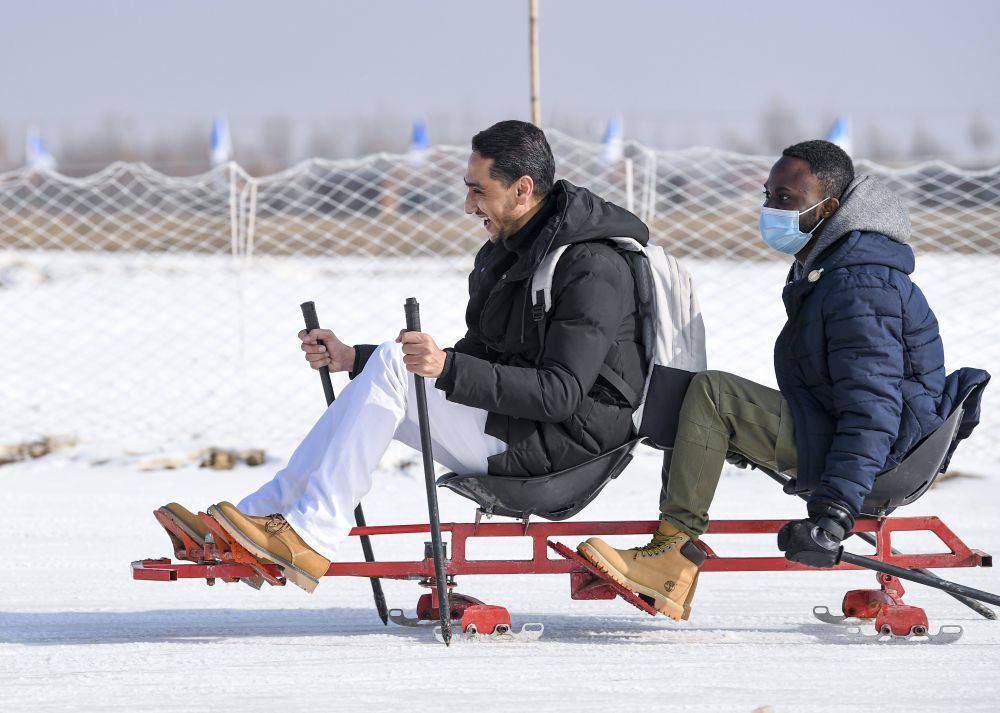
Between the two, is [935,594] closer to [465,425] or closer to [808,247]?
[808,247]

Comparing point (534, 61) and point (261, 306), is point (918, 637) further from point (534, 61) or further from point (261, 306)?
point (261, 306)

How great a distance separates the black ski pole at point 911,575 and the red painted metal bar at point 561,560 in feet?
0.14

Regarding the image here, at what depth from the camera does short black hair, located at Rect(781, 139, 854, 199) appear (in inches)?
139

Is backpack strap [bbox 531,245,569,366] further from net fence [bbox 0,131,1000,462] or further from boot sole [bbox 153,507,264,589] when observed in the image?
net fence [bbox 0,131,1000,462]

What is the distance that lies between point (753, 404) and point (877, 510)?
0.49 meters

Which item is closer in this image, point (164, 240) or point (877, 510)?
point (877, 510)

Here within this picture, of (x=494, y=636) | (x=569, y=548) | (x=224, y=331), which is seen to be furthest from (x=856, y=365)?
(x=224, y=331)

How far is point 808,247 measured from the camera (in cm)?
360

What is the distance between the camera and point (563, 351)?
134 inches

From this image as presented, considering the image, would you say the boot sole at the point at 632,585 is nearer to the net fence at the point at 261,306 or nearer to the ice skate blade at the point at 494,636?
the ice skate blade at the point at 494,636

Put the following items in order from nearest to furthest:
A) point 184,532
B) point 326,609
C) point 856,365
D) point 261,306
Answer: point 856,365, point 184,532, point 326,609, point 261,306

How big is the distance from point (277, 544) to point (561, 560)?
31.3 inches

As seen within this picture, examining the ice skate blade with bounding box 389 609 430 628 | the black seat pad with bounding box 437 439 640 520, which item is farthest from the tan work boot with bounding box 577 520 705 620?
the ice skate blade with bounding box 389 609 430 628

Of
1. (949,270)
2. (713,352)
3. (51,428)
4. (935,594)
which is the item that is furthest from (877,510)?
(949,270)
